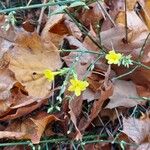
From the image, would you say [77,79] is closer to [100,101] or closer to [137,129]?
[100,101]

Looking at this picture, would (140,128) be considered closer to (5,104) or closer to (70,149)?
(70,149)

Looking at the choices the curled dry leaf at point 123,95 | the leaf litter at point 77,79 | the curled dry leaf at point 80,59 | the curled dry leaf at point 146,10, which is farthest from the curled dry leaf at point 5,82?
the curled dry leaf at point 146,10

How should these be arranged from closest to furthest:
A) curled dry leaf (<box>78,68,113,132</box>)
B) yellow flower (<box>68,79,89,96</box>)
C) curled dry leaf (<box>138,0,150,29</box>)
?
1. yellow flower (<box>68,79,89,96</box>)
2. curled dry leaf (<box>78,68,113,132</box>)
3. curled dry leaf (<box>138,0,150,29</box>)

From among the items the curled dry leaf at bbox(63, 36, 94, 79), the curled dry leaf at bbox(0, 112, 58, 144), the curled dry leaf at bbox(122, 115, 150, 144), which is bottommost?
the curled dry leaf at bbox(122, 115, 150, 144)

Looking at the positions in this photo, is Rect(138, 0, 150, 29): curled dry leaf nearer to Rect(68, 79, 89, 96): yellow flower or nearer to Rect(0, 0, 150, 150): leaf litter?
Rect(0, 0, 150, 150): leaf litter

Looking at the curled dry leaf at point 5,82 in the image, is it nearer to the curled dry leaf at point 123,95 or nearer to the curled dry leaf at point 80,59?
the curled dry leaf at point 80,59

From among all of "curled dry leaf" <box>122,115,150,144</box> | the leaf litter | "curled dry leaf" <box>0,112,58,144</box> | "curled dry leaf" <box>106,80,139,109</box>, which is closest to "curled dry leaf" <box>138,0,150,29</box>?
the leaf litter

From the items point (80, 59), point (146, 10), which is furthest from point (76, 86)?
point (146, 10)

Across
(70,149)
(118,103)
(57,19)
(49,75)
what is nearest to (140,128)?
(118,103)
